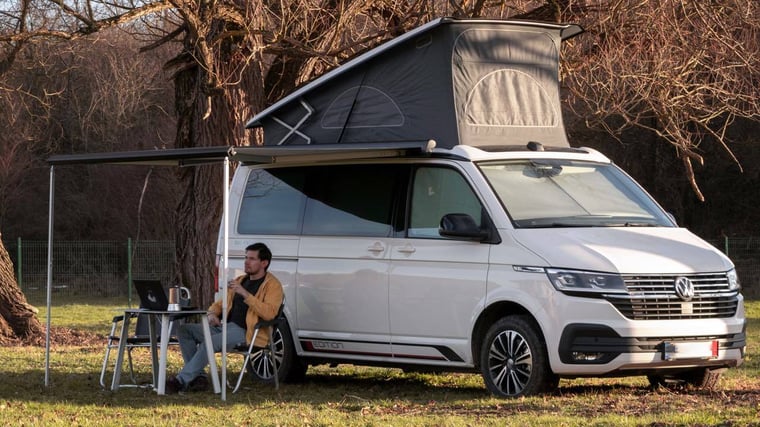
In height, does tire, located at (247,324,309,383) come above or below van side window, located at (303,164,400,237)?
below

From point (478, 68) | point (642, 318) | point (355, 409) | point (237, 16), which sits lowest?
point (355, 409)

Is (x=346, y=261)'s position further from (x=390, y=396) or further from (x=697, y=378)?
(x=697, y=378)

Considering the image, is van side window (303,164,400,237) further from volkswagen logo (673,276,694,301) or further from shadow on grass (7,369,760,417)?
volkswagen logo (673,276,694,301)

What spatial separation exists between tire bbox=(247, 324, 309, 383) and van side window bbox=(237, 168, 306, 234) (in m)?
0.96

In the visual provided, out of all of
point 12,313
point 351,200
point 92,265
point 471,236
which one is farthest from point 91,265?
point 471,236

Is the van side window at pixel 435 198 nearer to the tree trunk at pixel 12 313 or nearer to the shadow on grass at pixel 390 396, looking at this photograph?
the shadow on grass at pixel 390 396

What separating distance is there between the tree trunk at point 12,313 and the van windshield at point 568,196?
8741mm

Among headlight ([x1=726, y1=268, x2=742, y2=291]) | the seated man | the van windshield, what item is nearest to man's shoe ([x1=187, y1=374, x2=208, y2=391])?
the seated man

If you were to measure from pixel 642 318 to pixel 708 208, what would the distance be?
92.9 ft

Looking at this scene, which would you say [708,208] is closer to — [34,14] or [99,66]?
[99,66]

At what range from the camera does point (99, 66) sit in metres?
28.6

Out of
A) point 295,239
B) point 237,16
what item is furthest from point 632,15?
point 295,239

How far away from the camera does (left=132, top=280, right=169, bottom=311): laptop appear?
10.9m

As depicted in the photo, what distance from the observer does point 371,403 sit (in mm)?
9898
